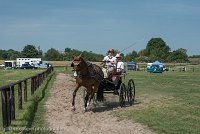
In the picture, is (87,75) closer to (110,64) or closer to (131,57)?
(110,64)

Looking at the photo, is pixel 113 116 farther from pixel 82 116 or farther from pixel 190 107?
pixel 190 107

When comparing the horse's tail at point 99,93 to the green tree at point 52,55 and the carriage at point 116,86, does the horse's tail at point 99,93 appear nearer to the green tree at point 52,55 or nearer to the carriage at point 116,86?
the carriage at point 116,86

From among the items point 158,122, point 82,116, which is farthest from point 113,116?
point 158,122

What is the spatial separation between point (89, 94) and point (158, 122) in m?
3.48

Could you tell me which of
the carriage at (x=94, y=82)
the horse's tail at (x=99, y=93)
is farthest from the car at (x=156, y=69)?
the horse's tail at (x=99, y=93)

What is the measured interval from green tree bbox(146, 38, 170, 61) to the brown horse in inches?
5949

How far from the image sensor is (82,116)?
13.5 metres

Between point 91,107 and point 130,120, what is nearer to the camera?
point 130,120

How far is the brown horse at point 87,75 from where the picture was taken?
1377cm

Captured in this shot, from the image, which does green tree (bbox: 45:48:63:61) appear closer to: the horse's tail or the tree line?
the tree line

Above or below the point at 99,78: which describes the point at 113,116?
below

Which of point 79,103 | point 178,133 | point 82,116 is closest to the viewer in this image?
point 178,133

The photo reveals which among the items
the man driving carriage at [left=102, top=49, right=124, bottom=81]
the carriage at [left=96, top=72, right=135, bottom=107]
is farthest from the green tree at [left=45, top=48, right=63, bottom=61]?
the man driving carriage at [left=102, top=49, right=124, bottom=81]

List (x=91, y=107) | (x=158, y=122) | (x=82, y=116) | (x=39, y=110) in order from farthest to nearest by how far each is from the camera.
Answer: (x=91, y=107)
(x=39, y=110)
(x=82, y=116)
(x=158, y=122)
